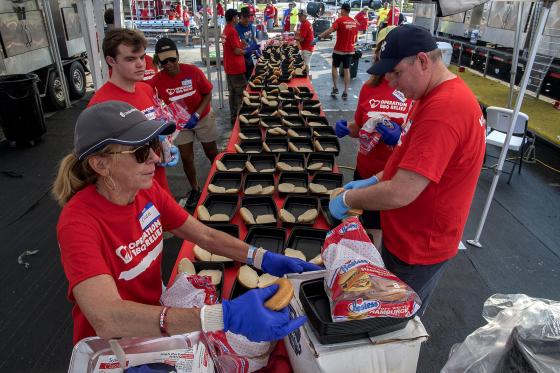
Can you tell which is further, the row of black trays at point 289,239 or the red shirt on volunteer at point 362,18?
the red shirt on volunteer at point 362,18

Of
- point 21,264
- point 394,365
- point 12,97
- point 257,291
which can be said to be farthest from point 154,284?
point 12,97

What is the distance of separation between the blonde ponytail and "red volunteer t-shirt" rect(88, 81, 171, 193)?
1.40 metres

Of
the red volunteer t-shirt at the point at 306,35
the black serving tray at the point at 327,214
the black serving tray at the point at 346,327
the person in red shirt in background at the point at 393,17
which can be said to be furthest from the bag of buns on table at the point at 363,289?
the person in red shirt in background at the point at 393,17

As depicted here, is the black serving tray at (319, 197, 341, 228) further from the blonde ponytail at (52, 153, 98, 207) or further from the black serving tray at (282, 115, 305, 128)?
the black serving tray at (282, 115, 305, 128)

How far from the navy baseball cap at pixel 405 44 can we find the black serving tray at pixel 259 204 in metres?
1.28

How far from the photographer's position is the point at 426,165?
1295 mm

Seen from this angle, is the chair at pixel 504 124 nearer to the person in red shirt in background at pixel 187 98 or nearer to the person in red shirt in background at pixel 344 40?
the person in red shirt in background at pixel 187 98

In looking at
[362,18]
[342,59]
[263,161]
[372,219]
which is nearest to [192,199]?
[263,161]

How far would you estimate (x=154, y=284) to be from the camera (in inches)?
57.8

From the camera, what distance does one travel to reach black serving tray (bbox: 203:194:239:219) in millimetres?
2450

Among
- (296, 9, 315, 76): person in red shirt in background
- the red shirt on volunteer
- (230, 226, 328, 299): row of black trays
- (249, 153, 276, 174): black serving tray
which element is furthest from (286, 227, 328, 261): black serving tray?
the red shirt on volunteer

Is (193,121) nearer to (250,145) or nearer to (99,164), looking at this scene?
(250,145)

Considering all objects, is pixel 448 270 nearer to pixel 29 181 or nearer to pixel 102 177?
pixel 102 177

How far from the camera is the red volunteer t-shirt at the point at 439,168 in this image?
1.30 m
